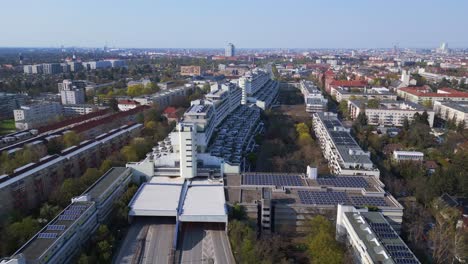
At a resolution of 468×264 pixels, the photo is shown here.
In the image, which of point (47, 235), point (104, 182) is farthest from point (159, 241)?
point (104, 182)

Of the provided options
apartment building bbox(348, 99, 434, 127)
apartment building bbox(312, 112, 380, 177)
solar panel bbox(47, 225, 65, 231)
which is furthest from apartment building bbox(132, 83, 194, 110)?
solar panel bbox(47, 225, 65, 231)

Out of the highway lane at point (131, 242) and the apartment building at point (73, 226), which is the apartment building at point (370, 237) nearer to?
the highway lane at point (131, 242)

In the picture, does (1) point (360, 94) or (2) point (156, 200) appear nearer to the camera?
(2) point (156, 200)

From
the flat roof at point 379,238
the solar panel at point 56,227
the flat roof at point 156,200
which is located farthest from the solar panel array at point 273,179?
the solar panel at point 56,227

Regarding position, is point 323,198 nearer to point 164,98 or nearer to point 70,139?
point 70,139

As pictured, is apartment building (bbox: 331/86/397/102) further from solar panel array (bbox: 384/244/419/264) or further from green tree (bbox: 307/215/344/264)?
solar panel array (bbox: 384/244/419/264)

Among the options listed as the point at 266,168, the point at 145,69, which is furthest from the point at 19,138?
the point at 145,69

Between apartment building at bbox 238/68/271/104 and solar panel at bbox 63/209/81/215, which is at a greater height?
apartment building at bbox 238/68/271/104

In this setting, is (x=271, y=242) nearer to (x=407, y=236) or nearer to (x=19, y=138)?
(x=407, y=236)

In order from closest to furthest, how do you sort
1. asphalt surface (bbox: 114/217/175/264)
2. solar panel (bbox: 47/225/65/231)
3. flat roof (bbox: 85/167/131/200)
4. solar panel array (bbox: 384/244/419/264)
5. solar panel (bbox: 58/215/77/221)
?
solar panel array (bbox: 384/244/419/264) → solar panel (bbox: 47/225/65/231) → asphalt surface (bbox: 114/217/175/264) → solar panel (bbox: 58/215/77/221) → flat roof (bbox: 85/167/131/200)
